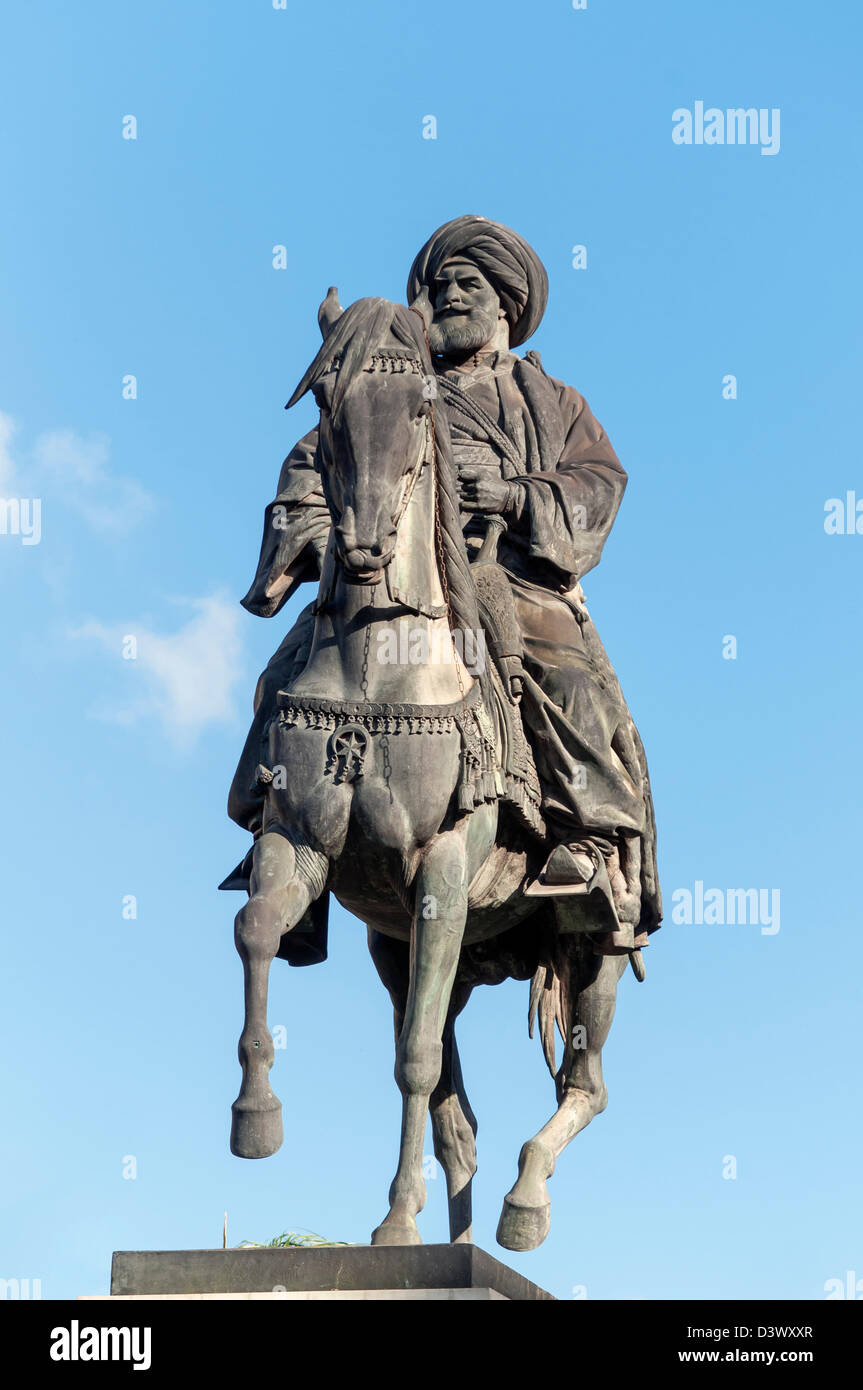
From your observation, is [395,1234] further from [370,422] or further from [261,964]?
[370,422]

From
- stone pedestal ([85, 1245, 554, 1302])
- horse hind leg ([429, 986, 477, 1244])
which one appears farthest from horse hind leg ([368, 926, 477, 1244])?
stone pedestal ([85, 1245, 554, 1302])

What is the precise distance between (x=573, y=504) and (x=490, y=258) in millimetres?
1711

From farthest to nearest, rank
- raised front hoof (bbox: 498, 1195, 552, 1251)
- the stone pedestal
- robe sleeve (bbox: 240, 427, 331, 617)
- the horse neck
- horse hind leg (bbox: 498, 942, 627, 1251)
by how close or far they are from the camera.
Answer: horse hind leg (bbox: 498, 942, 627, 1251) < robe sleeve (bbox: 240, 427, 331, 617) < raised front hoof (bbox: 498, 1195, 552, 1251) < the horse neck < the stone pedestal

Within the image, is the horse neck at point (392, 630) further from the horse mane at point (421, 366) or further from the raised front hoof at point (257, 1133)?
the raised front hoof at point (257, 1133)

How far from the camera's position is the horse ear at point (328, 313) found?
494 inches

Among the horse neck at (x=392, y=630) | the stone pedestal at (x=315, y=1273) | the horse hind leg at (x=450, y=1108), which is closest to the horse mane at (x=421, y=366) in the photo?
the horse neck at (x=392, y=630)

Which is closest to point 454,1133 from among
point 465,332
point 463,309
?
point 465,332

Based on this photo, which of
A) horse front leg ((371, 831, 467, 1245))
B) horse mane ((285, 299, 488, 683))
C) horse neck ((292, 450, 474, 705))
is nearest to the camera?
horse front leg ((371, 831, 467, 1245))

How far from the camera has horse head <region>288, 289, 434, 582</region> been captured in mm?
11891

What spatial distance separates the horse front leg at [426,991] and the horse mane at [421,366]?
47.8 inches

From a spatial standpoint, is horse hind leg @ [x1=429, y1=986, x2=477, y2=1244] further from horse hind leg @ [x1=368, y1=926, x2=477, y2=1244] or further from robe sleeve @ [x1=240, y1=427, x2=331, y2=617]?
robe sleeve @ [x1=240, y1=427, x2=331, y2=617]

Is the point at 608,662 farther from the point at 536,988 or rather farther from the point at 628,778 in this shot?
the point at 536,988
